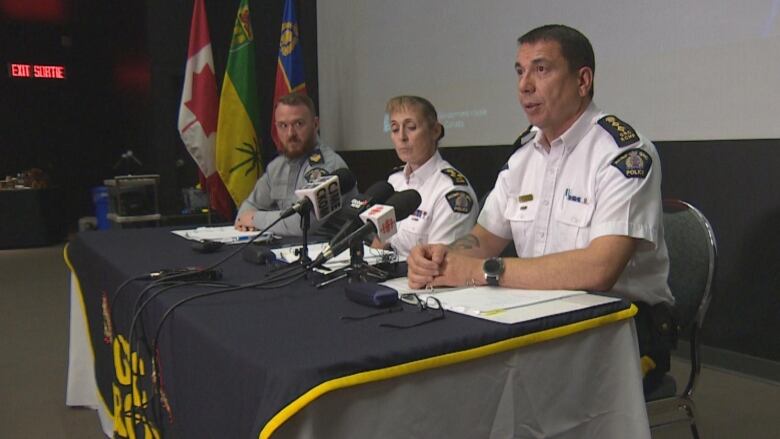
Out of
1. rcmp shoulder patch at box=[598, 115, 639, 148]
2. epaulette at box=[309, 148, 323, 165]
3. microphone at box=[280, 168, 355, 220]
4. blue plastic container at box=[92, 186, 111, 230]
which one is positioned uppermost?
rcmp shoulder patch at box=[598, 115, 639, 148]

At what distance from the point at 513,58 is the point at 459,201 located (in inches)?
59.2

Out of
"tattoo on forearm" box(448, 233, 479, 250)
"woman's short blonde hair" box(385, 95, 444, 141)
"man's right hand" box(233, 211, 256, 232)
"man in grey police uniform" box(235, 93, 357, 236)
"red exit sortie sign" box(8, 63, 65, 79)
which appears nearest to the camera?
"tattoo on forearm" box(448, 233, 479, 250)

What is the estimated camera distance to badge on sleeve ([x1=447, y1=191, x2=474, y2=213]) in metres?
1.91

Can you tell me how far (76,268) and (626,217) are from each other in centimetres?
182

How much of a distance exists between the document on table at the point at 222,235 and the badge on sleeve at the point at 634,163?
1115mm

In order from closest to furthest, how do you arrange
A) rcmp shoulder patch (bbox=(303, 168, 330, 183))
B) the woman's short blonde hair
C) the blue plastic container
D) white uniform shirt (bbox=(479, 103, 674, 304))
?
white uniform shirt (bbox=(479, 103, 674, 304)) < the woman's short blonde hair < rcmp shoulder patch (bbox=(303, 168, 330, 183)) < the blue plastic container

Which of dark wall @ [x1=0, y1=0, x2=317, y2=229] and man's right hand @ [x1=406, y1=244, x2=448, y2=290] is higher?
dark wall @ [x1=0, y1=0, x2=317, y2=229]

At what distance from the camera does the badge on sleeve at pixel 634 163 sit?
1.29 m

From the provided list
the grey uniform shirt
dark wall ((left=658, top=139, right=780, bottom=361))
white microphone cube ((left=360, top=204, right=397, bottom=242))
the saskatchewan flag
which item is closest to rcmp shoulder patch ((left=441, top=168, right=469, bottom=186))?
the grey uniform shirt

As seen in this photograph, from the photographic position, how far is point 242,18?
427 centimetres

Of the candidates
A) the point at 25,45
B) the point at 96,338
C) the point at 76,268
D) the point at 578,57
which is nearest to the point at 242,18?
the point at 76,268

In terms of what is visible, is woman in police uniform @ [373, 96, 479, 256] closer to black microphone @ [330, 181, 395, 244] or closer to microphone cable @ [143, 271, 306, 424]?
black microphone @ [330, 181, 395, 244]

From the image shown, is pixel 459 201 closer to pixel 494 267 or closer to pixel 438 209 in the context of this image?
pixel 438 209

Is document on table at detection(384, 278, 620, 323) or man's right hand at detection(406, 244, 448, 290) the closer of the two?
document on table at detection(384, 278, 620, 323)
